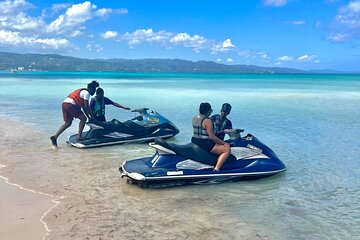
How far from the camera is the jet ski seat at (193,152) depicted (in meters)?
7.07

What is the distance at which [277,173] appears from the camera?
7.88m

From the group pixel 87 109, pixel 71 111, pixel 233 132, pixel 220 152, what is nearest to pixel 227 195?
pixel 220 152

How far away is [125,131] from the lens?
10625 millimetres

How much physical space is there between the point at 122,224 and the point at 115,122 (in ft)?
17.2

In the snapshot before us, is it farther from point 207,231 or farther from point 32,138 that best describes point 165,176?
point 32,138

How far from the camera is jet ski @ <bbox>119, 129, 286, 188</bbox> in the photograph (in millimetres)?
6957

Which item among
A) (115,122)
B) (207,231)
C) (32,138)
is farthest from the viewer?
(32,138)

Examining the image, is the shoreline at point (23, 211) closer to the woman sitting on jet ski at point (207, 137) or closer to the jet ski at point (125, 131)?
the woman sitting on jet ski at point (207, 137)

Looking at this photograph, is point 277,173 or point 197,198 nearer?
point 197,198

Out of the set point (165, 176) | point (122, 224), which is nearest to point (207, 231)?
point (122, 224)

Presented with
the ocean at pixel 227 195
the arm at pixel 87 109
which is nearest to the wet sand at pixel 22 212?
the ocean at pixel 227 195

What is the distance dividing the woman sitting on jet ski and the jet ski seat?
7 centimetres

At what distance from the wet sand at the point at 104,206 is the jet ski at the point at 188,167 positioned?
180 millimetres

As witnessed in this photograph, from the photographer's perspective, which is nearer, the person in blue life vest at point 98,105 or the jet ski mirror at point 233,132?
the jet ski mirror at point 233,132
